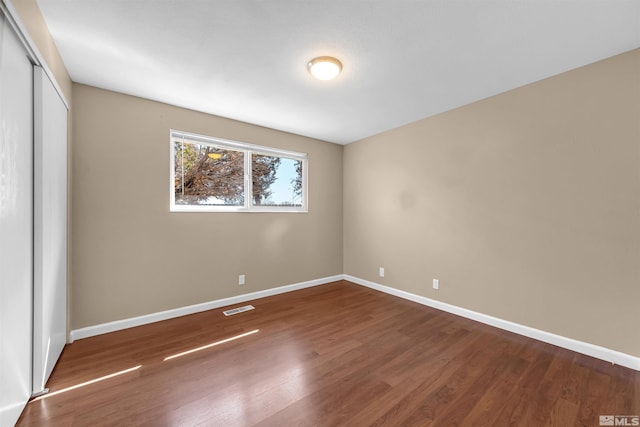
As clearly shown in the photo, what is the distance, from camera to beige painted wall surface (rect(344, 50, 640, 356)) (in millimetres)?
2000

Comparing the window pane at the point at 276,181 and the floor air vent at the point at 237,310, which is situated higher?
the window pane at the point at 276,181

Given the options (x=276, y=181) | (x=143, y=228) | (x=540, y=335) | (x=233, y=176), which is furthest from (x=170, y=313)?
(x=540, y=335)

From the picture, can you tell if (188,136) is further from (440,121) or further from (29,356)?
(440,121)

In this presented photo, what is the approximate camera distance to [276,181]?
3848mm

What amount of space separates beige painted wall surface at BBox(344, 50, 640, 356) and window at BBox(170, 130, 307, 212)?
5.37ft

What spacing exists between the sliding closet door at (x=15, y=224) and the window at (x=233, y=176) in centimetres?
141

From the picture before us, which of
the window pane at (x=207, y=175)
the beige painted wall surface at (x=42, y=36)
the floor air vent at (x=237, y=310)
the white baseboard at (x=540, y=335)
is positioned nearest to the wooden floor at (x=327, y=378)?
the white baseboard at (x=540, y=335)

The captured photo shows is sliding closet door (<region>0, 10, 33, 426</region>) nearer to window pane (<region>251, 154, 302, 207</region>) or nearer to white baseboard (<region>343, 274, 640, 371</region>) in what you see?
window pane (<region>251, 154, 302, 207</region>)

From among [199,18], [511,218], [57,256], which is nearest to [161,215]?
[57,256]

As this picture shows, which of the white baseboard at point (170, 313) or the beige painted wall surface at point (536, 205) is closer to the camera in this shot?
the beige painted wall surface at point (536, 205)

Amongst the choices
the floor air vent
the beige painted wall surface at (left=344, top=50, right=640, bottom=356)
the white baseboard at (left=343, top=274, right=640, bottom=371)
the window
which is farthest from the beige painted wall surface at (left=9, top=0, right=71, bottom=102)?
the white baseboard at (left=343, top=274, right=640, bottom=371)

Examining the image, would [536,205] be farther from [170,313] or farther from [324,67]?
[170,313]

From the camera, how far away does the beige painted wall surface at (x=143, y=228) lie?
95.6 inches

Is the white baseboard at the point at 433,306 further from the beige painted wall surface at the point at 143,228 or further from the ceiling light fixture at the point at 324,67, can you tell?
the ceiling light fixture at the point at 324,67
